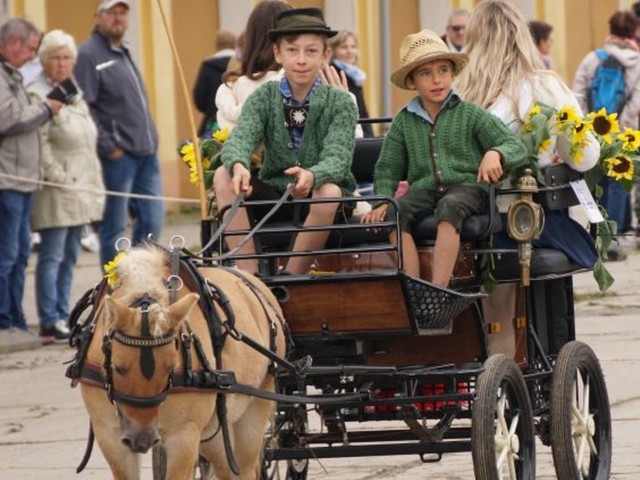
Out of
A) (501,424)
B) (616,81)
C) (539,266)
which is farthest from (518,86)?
(616,81)

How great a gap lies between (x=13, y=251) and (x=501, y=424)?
691cm

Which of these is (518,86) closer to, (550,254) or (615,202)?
(550,254)

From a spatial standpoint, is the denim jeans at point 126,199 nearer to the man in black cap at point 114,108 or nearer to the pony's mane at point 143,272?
the man in black cap at point 114,108

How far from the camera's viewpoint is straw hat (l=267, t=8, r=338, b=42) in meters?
8.41

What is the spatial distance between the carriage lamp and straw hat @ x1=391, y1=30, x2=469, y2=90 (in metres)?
0.58

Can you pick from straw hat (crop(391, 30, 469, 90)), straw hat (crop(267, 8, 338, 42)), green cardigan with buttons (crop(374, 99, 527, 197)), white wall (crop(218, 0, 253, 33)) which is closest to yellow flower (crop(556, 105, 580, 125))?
green cardigan with buttons (crop(374, 99, 527, 197))

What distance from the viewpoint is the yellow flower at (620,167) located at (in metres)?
9.02

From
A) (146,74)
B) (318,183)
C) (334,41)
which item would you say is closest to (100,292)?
(318,183)

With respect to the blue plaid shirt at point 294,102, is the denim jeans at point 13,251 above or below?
below

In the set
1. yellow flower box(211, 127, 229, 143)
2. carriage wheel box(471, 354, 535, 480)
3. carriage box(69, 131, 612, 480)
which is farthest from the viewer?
yellow flower box(211, 127, 229, 143)

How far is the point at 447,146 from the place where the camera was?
27.9 ft

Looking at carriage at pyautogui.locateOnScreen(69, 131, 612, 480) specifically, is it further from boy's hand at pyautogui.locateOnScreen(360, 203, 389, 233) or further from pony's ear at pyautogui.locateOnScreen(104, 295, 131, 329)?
pony's ear at pyautogui.locateOnScreen(104, 295, 131, 329)

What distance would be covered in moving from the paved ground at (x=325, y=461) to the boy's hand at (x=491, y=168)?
1.65m

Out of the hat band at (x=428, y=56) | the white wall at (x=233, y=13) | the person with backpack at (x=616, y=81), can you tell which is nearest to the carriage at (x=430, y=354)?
the hat band at (x=428, y=56)
